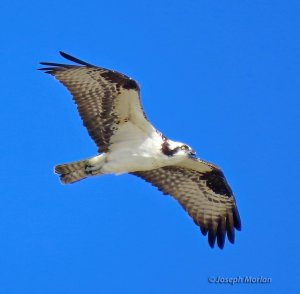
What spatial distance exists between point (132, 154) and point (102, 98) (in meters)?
0.88

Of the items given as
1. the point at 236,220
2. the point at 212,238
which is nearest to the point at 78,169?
the point at 212,238

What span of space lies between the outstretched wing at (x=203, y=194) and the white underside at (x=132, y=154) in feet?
3.20

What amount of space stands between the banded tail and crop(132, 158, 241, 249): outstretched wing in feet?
3.66

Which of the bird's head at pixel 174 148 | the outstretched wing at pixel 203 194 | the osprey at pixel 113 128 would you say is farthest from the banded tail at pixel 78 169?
the outstretched wing at pixel 203 194

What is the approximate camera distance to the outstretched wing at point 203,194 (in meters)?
13.5

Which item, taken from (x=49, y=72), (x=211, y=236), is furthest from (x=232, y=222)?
(x=49, y=72)

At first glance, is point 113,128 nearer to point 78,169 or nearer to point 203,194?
point 78,169

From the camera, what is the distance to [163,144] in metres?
12.3

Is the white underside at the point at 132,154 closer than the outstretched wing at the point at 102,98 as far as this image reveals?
No

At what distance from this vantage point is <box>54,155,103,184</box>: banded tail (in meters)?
12.4

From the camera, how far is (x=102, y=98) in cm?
1227

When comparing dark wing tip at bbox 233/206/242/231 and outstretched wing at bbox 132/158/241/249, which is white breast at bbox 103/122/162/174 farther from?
dark wing tip at bbox 233/206/242/231

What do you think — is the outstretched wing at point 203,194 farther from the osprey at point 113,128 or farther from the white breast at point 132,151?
the white breast at point 132,151


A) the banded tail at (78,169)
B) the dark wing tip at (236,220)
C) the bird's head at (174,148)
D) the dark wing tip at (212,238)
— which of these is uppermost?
the bird's head at (174,148)
